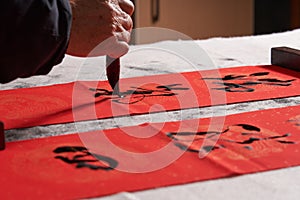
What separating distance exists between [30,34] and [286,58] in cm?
67

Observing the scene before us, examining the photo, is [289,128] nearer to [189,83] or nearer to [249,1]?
[189,83]

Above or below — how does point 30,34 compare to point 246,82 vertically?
above

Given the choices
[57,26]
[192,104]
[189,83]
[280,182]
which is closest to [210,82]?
[189,83]

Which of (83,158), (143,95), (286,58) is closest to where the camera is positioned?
(83,158)

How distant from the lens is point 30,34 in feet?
2.61

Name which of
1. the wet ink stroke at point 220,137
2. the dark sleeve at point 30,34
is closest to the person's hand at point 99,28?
the dark sleeve at point 30,34

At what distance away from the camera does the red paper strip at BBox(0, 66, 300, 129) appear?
3.17 ft

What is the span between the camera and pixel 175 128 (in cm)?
87

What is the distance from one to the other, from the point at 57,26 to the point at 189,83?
1.37 ft

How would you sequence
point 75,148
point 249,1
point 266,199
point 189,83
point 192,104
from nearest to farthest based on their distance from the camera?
point 266,199 → point 75,148 → point 192,104 → point 189,83 → point 249,1

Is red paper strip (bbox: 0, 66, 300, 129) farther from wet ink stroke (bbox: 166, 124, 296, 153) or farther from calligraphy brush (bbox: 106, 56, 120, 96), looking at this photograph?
wet ink stroke (bbox: 166, 124, 296, 153)

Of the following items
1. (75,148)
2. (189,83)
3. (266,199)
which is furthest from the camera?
(189,83)

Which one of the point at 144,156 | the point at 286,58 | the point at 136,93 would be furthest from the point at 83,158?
the point at 286,58

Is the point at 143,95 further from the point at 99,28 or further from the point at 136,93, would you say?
the point at 99,28
